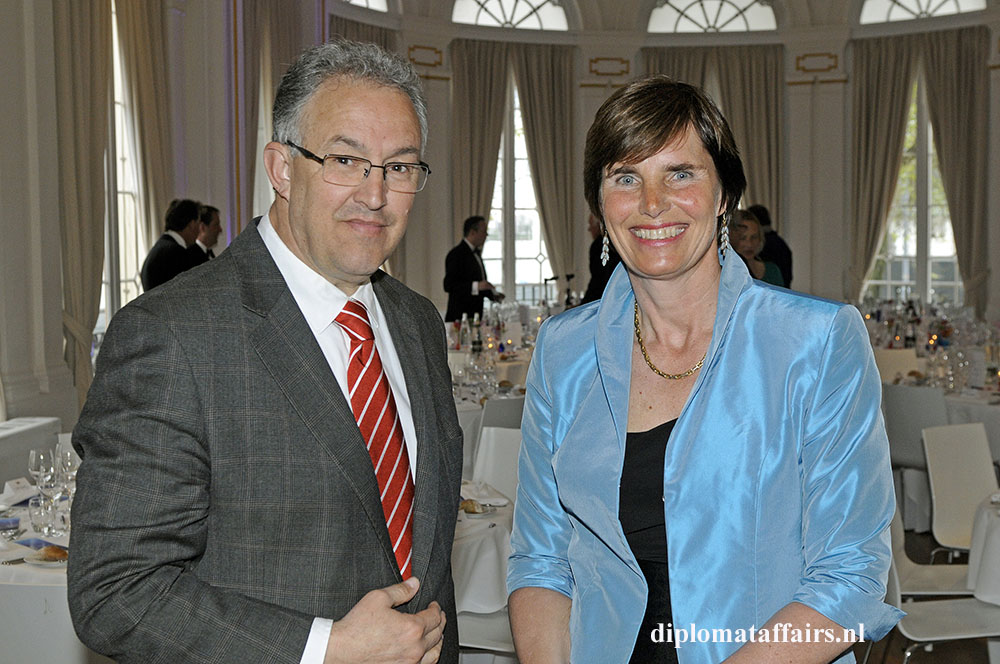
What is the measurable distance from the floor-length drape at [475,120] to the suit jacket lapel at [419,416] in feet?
32.9

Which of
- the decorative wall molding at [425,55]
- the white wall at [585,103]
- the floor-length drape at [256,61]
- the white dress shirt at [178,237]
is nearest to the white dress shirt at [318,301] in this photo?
the white dress shirt at [178,237]

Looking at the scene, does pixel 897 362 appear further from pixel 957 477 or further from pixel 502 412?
pixel 502 412

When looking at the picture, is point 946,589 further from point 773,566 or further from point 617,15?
point 617,15

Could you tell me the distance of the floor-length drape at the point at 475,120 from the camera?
38.5 ft

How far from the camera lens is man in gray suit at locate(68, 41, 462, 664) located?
4.38 feet

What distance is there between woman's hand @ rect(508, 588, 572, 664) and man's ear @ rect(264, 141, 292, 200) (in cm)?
79

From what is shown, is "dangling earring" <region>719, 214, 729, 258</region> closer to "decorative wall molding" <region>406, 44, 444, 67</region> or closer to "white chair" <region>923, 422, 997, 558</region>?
"white chair" <region>923, 422, 997, 558</region>

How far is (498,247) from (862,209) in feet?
13.8

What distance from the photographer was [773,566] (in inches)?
61.2

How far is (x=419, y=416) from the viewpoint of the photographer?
1.68 meters

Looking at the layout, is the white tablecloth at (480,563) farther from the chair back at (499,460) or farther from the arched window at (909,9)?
the arched window at (909,9)

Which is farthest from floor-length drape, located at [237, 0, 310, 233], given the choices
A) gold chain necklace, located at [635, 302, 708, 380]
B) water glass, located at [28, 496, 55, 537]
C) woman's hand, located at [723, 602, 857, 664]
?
woman's hand, located at [723, 602, 857, 664]

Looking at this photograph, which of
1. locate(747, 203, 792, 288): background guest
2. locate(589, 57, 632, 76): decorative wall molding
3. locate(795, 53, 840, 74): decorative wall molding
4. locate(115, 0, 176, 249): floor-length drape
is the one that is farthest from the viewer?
locate(589, 57, 632, 76): decorative wall molding

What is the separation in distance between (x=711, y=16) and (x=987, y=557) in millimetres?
9725
